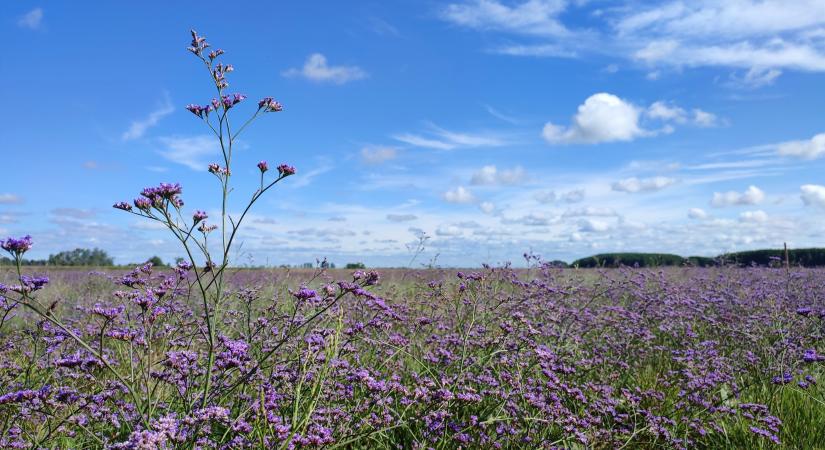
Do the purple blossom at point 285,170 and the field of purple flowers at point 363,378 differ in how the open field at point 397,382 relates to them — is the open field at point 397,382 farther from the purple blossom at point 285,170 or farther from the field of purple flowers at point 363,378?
the purple blossom at point 285,170

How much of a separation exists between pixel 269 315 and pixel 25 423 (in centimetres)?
236

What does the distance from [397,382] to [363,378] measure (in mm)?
343

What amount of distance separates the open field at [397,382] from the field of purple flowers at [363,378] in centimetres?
3

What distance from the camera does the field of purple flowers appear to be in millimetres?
3158

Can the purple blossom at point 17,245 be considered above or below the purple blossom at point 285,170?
below

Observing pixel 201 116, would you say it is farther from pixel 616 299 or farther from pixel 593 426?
pixel 616 299

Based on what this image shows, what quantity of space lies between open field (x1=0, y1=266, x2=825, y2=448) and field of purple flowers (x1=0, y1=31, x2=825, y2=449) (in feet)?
0.08

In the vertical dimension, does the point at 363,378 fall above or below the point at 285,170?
Result: below

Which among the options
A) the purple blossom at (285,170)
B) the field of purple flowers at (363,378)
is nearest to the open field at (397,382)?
the field of purple flowers at (363,378)

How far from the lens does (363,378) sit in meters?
3.53

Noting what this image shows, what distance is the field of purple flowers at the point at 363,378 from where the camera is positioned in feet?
10.4

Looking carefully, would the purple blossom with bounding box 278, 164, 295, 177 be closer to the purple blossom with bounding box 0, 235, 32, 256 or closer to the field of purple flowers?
the field of purple flowers

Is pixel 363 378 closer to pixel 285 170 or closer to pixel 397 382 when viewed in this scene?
pixel 397 382

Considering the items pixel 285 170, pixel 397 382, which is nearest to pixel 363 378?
pixel 397 382
